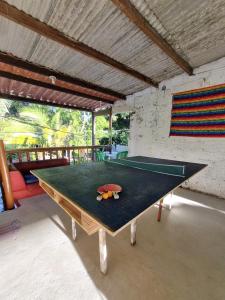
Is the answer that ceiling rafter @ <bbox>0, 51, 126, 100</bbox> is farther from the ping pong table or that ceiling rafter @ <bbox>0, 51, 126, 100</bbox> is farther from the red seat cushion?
the ping pong table

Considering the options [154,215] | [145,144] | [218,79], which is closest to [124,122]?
[145,144]

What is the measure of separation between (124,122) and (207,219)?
7396 millimetres

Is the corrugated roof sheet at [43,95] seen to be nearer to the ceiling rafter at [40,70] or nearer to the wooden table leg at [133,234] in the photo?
the ceiling rafter at [40,70]

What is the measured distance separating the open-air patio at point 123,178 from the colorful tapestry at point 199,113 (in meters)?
0.02

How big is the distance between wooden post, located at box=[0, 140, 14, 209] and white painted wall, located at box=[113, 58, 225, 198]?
Answer: 3664 millimetres

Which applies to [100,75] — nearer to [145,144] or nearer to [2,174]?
[145,144]

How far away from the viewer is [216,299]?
1155 millimetres

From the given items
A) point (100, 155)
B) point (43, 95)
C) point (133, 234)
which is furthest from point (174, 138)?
point (43, 95)

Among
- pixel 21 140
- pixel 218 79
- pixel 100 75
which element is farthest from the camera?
pixel 21 140

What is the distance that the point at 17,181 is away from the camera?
2.63 m

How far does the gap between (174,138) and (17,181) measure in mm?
3784

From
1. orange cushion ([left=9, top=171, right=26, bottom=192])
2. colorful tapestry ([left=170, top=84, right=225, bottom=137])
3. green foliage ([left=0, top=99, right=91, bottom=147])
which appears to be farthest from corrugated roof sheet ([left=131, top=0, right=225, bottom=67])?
green foliage ([left=0, top=99, right=91, bottom=147])

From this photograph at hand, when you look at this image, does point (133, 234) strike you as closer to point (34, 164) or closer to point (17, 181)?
point (17, 181)

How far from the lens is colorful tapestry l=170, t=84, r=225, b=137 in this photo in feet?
9.92
